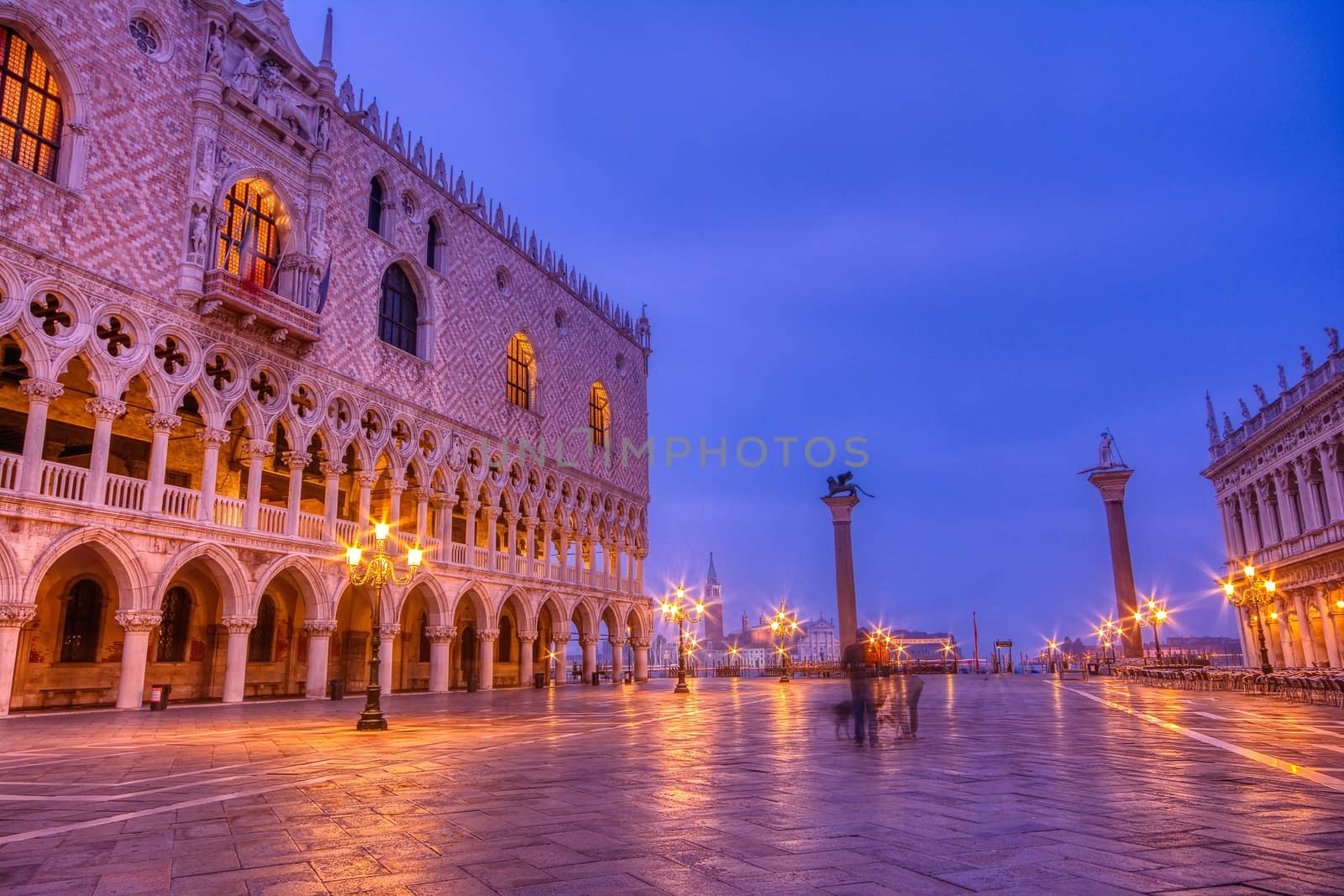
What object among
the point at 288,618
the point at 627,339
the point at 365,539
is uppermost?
the point at 627,339

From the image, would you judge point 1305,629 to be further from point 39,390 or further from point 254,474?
point 39,390

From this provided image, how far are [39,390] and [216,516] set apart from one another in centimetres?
485

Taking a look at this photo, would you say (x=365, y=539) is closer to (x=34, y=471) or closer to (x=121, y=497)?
(x=121, y=497)

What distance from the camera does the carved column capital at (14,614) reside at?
636 inches

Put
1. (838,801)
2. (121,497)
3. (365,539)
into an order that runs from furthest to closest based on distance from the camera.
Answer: (365,539)
(121,497)
(838,801)

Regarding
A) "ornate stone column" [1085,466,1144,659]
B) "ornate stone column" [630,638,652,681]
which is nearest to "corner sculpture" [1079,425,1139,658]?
"ornate stone column" [1085,466,1144,659]

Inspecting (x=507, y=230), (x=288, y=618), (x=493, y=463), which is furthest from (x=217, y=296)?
(x=507, y=230)

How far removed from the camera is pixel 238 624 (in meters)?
20.7

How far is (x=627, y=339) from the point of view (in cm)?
4422

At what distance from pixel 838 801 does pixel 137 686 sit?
59.6ft

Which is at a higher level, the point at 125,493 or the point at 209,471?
the point at 209,471

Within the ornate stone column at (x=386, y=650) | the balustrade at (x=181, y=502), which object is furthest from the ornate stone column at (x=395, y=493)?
the balustrade at (x=181, y=502)

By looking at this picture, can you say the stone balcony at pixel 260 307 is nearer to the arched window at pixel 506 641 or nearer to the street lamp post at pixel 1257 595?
the arched window at pixel 506 641

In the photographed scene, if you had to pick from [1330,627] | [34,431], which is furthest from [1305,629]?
[34,431]
